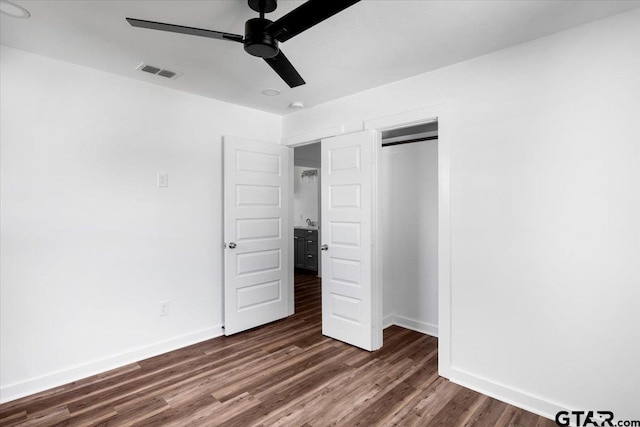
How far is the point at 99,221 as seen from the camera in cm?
284

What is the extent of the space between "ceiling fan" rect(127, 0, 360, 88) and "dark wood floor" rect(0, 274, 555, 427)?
2.29 meters

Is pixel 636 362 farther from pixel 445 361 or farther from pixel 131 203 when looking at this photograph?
pixel 131 203

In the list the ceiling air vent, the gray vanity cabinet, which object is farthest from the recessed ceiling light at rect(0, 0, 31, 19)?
the gray vanity cabinet

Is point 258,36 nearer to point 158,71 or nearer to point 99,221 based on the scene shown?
point 158,71

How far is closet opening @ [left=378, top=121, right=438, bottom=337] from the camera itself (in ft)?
12.3

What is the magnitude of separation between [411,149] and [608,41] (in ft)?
6.56

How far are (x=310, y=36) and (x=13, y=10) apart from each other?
1809 millimetres

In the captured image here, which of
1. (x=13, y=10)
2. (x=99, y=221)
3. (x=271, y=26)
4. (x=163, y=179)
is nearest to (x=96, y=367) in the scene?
(x=99, y=221)

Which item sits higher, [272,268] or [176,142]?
[176,142]

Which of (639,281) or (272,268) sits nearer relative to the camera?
(639,281)

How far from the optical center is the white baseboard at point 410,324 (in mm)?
3681

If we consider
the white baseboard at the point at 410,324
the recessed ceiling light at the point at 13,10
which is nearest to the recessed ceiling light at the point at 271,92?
the recessed ceiling light at the point at 13,10

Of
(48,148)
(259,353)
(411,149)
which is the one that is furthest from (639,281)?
(48,148)

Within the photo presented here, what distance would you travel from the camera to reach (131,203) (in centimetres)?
302
